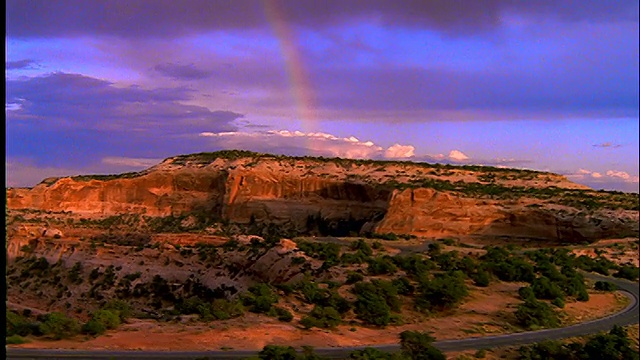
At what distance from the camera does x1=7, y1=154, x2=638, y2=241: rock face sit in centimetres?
5353

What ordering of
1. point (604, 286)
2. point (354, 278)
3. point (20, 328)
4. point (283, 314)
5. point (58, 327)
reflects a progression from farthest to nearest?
point (604, 286)
point (354, 278)
point (283, 314)
point (58, 327)
point (20, 328)

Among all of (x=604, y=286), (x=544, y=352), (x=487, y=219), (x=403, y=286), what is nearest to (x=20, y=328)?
(x=544, y=352)

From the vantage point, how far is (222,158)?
273ft

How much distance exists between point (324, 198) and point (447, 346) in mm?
50396

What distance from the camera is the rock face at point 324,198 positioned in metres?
53.5

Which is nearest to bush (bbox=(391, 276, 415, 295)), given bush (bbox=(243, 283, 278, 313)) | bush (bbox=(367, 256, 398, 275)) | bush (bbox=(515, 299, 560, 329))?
bush (bbox=(367, 256, 398, 275))

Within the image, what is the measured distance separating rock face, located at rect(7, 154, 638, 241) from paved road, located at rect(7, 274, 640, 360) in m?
23.0

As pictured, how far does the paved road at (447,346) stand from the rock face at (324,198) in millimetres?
22953

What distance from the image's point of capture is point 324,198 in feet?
230

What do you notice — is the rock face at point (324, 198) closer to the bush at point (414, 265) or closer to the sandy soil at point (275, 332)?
the bush at point (414, 265)

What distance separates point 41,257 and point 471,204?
38914 millimetres

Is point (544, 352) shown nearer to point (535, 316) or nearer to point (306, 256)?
point (535, 316)

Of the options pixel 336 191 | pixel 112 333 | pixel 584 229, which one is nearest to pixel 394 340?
pixel 112 333

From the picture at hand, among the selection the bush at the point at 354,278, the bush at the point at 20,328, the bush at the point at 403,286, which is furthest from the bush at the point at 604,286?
the bush at the point at 20,328
